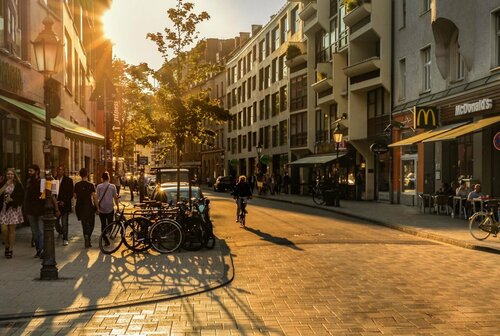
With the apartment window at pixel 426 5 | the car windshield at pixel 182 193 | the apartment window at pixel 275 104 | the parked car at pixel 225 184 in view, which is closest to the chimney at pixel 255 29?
the apartment window at pixel 275 104

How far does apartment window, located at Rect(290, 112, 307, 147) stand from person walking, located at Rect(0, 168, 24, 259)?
3458 cm

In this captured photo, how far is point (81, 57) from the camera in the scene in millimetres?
32250

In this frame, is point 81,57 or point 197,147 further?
point 197,147

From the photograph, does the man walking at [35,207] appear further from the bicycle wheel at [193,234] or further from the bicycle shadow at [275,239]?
the bicycle shadow at [275,239]

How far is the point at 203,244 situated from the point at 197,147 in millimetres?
73245

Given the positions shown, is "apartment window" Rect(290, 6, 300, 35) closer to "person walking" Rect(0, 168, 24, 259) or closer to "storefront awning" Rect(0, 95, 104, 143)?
"storefront awning" Rect(0, 95, 104, 143)

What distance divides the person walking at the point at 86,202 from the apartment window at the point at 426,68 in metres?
17.8

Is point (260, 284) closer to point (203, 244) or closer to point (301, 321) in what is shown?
point (301, 321)

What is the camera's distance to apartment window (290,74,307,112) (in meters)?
44.8

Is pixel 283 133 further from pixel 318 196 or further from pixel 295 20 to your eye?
pixel 318 196

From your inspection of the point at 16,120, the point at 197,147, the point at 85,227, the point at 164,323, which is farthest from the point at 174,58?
the point at 197,147

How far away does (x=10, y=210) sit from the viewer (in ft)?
36.1

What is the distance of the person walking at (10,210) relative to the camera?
1095 cm

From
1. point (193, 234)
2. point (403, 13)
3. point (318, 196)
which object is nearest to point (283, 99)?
point (318, 196)
